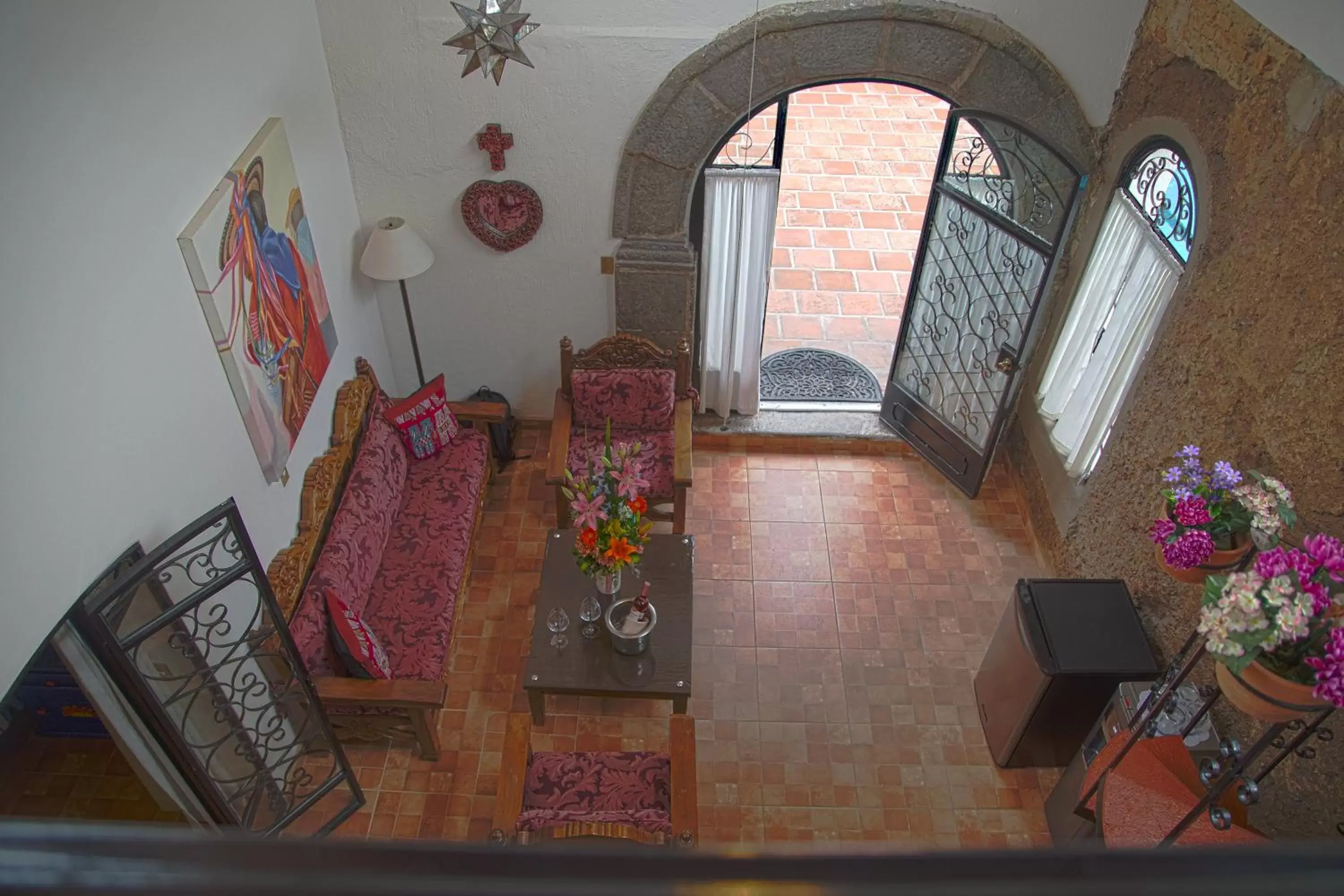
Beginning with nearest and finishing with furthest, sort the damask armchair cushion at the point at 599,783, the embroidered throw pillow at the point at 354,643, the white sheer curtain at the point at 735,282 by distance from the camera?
the damask armchair cushion at the point at 599,783 < the embroidered throw pillow at the point at 354,643 < the white sheer curtain at the point at 735,282

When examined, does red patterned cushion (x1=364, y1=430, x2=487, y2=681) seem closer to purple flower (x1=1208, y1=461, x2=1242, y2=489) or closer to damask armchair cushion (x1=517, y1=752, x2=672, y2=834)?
damask armchair cushion (x1=517, y1=752, x2=672, y2=834)

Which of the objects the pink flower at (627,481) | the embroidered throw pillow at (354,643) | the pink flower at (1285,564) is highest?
the pink flower at (1285,564)

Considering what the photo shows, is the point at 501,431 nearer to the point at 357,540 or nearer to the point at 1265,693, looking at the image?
the point at 357,540

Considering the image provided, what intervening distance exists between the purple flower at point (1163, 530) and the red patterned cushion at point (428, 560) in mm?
2940

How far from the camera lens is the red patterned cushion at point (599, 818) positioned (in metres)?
3.29

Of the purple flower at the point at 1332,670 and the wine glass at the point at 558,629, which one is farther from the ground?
the purple flower at the point at 1332,670

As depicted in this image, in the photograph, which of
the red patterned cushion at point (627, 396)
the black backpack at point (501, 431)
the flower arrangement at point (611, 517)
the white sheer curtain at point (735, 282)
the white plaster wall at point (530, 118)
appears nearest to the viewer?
the flower arrangement at point (611, 517)

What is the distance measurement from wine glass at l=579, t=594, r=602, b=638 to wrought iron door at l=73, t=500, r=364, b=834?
115 centimetres

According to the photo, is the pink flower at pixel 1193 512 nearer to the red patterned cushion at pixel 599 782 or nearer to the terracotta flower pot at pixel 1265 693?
the terracotta flower pot at pixel 1265 693

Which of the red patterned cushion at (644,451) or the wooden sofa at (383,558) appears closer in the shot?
the wooden sofa at (383,558)

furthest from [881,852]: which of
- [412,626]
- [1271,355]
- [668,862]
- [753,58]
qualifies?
[753,58]

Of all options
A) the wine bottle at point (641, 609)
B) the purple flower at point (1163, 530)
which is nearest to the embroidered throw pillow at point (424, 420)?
the wine bottle at point (641, 609)

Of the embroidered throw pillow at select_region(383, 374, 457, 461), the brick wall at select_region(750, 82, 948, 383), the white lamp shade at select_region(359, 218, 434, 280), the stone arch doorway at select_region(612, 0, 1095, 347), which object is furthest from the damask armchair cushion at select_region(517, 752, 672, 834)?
the brick wall at select_region(750, 82, 948, 383)

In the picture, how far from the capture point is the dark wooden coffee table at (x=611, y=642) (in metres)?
4.07
